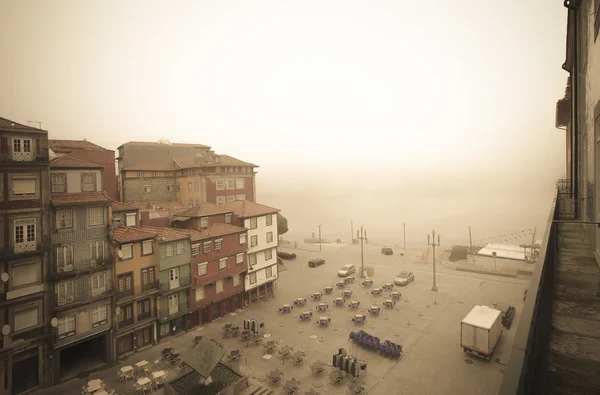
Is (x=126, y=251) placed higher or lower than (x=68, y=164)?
lower

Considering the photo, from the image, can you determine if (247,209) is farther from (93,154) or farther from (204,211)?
(93,154)

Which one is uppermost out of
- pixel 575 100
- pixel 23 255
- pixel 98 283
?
pixel 575 100

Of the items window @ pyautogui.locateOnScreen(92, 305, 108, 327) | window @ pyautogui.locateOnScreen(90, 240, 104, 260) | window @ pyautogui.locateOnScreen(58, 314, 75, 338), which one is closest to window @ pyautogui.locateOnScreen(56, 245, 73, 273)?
window @ pyautogui.locateOnScreen(90, 240, 104, 260)

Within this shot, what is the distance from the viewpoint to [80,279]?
26.0 m

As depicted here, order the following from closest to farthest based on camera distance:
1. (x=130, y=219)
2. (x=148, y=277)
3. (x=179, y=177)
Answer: (x=148, y=277)
(x=130, y=219)
(x=179, y=177)

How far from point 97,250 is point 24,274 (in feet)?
16.1

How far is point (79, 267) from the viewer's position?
26.1 m

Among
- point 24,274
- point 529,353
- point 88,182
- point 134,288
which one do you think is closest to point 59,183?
point 88,182

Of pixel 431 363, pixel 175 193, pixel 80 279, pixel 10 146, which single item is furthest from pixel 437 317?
pixel 175 193

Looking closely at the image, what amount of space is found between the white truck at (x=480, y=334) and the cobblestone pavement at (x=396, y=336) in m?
0.87

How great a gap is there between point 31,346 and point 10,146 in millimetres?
14622

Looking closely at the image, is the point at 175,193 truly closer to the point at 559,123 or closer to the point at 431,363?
the point at 431,363

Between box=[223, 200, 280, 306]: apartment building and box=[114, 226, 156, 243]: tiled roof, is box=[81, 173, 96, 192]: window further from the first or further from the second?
box=[223, 200, 280, 306]: apartment building

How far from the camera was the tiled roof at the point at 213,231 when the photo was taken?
34312 mm
